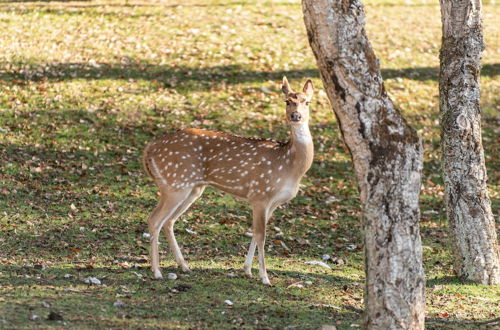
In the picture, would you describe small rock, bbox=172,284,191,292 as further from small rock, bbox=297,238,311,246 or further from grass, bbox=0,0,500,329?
small rock, bbox=297,238,311,246

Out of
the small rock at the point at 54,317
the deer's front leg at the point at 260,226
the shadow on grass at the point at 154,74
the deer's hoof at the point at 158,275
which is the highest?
the shadow on grass at the point at 154,74

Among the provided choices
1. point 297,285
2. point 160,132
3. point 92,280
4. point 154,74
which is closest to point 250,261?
point 297,285

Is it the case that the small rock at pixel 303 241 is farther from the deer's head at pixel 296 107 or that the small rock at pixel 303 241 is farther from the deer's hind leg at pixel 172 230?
the deer's head at pixel 296 107

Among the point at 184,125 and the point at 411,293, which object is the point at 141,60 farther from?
the point at 411,293

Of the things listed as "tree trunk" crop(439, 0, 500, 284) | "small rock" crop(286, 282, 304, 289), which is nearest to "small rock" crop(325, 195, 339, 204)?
"tree trunk" crop(439, 0, 500, 284)

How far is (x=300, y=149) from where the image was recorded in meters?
9.41

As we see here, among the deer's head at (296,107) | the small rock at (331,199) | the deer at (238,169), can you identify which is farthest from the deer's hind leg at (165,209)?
the small rock at (331,199)

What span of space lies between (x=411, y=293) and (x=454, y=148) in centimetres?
276

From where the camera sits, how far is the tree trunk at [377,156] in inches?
280

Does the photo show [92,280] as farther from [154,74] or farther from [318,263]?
[154,74]

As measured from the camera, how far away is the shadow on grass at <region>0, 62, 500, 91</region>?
606 inches

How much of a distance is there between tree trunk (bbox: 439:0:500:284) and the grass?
0.34m

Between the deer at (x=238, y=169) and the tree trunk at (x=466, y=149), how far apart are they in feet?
4.81

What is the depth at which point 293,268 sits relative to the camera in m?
9.95
